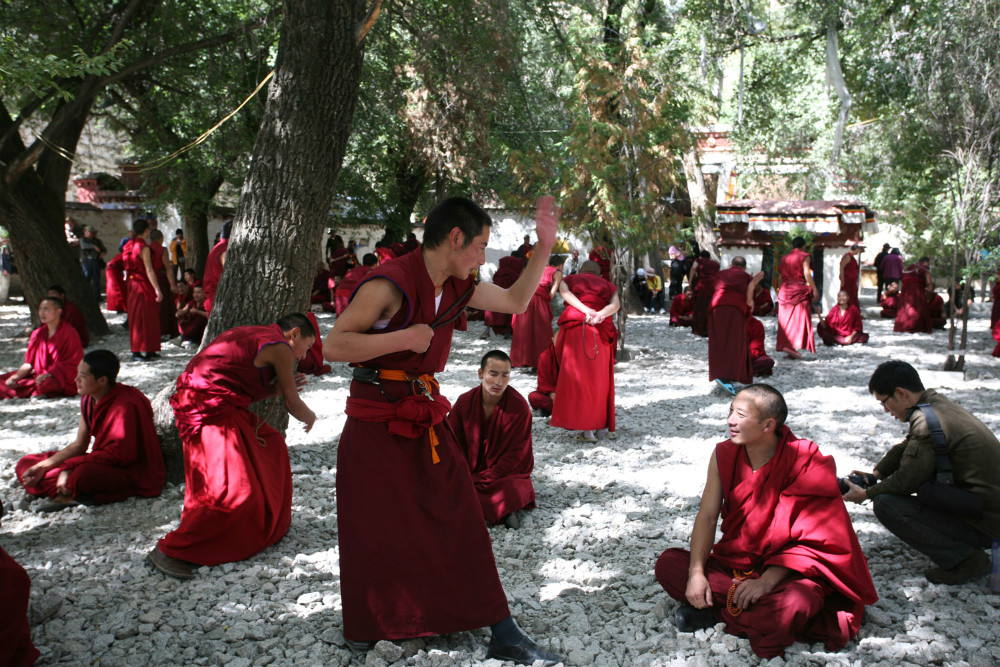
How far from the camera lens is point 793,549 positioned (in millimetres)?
2977

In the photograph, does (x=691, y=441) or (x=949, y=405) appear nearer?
(x=949, y=405)

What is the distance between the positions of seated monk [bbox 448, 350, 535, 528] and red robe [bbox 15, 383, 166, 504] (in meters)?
1.74

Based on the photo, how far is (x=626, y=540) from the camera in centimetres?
416

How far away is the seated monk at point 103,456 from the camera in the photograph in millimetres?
4418

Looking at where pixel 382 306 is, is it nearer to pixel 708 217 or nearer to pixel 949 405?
pixel 949 405

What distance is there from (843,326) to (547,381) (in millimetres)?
6541

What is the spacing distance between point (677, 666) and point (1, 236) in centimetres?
2038

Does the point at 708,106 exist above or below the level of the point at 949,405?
above

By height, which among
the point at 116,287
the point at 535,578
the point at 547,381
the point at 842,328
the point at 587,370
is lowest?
the point at 535,578

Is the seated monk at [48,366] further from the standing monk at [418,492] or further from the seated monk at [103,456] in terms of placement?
the standing monk at [418,492]

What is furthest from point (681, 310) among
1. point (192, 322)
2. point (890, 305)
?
point (192, 322)

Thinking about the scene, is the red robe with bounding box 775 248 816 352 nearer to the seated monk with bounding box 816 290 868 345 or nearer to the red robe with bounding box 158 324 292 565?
the seated monk with bounding box 816 290 868 345

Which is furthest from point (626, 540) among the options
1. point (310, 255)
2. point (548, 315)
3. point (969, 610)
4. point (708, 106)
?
point (708, 106)

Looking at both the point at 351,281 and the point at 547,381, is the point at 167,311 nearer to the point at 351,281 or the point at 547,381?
the point at 351,281
